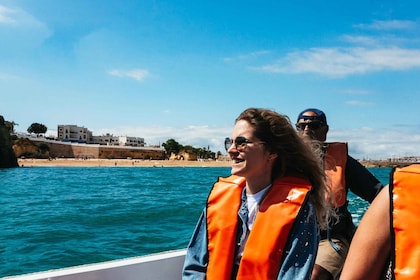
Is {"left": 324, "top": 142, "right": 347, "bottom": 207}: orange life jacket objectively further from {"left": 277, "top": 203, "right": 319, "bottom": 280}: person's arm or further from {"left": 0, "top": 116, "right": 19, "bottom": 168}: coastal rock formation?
{"left": 0, "top": 116, "right": 19, "bottom": 168}: coastal rock formation

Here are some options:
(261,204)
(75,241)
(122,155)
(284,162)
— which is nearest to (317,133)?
(284,162)

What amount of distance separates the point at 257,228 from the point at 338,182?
1158 mm

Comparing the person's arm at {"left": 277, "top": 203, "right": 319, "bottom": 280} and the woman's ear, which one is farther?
the woman's ear

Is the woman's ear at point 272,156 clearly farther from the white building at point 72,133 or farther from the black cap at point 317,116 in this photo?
the white building at point 72,133

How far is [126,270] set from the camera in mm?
2727

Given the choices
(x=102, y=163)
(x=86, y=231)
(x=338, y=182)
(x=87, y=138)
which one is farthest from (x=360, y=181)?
(x=87, y=138)

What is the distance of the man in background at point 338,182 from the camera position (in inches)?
111

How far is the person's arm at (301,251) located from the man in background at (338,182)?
30.0 inches

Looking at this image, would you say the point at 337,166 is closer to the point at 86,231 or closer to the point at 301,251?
the point at 301,251

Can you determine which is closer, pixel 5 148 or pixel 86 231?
pixel 86 231

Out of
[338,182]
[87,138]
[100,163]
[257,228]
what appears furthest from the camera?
[87,138]

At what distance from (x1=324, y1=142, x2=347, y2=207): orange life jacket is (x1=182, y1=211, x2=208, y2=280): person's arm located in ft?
3.78

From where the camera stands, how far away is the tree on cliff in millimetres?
108938

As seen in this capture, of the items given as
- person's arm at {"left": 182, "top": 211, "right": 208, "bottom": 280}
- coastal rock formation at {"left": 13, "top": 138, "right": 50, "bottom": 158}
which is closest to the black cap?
person's arm at {"left": 182, "top": 211, "right": 208, "bottom": 280}
